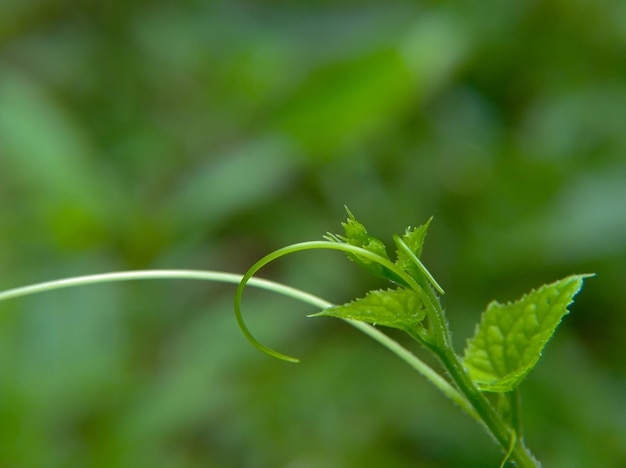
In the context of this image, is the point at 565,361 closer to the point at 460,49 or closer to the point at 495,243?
the point at 495,243

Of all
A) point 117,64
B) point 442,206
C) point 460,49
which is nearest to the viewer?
point 442,206

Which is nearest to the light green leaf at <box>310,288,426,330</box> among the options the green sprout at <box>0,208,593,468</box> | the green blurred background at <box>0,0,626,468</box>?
the green sprout at <box>0,208,593,468</box>

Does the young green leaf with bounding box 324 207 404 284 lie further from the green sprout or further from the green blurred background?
the green blurred background

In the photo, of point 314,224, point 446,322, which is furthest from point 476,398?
point 314,224

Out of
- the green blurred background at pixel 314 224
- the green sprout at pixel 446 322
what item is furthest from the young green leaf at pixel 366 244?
the green blurred background at pixel 314 224

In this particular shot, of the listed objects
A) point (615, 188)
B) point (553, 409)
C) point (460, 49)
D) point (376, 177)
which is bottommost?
point (553, 409)

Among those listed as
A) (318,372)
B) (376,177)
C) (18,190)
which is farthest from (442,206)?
(18,190)

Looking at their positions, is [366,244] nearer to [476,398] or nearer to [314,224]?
[476,398]
